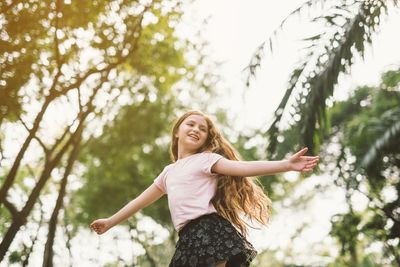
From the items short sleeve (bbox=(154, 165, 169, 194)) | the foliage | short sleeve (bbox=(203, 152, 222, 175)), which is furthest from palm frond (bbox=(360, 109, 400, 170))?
short sleeve (bbox=(203, 152, 222, 175))

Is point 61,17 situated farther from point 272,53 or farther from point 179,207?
point 179,207

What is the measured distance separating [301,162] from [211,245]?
0.68 m

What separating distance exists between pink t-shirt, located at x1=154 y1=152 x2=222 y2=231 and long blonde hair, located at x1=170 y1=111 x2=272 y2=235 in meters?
0.10

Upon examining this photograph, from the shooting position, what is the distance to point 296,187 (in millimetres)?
23000

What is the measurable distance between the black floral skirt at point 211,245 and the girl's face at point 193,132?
23.7 inches

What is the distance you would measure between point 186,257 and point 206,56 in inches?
463

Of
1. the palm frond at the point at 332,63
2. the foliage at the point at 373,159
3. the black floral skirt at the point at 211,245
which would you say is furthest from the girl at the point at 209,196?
the foliage at the point at 373,159

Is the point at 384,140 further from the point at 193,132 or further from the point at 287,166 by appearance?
the point at 287,166

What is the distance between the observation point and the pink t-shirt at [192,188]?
3.03 meters

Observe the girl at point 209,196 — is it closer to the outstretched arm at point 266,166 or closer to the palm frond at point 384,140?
the outstretched arm at point 266,166

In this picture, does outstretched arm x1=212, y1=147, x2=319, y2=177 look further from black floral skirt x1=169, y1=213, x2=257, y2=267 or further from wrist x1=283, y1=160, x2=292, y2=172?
black floral skirt x1=169, y1=213, x2=257, y2=267

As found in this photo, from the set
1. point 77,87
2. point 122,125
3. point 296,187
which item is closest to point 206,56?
point 122,125

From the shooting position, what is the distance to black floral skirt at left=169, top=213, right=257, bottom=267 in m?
2.81

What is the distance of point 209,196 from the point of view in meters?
3.09
